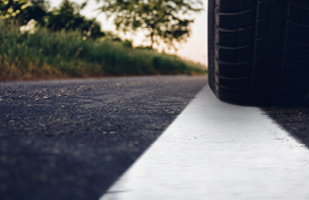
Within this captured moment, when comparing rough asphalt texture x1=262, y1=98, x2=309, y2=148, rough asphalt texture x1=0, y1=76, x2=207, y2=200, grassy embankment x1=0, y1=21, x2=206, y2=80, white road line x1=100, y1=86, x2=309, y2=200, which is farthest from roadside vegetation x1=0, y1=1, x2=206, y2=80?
white road line x1=100, y1=86, x2=309, y2=200

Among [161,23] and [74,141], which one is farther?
[161,23]

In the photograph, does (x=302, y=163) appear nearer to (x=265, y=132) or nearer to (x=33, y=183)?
(x=265, y=132)

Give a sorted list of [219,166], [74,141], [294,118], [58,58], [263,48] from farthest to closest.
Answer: [58,58], [263,48], [294,118], [74,141], [219,166]

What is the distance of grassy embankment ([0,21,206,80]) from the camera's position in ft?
20.8

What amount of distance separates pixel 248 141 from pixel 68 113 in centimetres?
93

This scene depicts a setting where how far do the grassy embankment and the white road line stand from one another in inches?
203

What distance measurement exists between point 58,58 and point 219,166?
7267 mm

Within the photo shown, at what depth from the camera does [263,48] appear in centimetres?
210

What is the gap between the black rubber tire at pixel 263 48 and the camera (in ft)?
6.66

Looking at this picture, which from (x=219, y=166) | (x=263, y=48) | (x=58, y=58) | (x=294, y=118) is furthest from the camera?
(x=58, y=58)

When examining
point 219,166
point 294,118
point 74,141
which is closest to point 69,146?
point 74,141

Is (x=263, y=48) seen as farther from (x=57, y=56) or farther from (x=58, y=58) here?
(x=57, y=56)

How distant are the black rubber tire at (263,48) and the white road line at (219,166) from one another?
67 centimetres

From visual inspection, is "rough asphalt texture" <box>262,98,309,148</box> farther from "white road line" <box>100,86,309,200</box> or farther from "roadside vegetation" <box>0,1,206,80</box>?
"roadside vegetation" <box>0,1,206,80</box>
